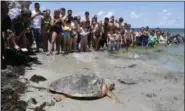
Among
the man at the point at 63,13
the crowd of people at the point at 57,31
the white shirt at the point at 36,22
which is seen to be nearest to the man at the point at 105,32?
the crowd of people at the point at 57,31

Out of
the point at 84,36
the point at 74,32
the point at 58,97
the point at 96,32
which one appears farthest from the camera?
the point at 96,32

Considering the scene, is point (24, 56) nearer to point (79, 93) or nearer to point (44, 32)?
point (44, 32)

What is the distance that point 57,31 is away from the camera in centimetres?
1293

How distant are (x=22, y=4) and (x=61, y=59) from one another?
2058 millimetres

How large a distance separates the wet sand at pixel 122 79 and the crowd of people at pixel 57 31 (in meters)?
0.61

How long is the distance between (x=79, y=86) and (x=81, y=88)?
0.28ft

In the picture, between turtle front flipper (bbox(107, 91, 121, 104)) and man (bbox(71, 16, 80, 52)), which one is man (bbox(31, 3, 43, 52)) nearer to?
man (bbox(71, 16, 80, 52))

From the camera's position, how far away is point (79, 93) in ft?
26.6

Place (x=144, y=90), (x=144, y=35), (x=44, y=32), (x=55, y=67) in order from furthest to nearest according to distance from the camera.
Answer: (x=144, y=35)
(x=44, y=32)
(x=55, y=67)
(x=144, y=90)

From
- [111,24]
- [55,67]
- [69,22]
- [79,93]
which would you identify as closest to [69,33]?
[69,22]

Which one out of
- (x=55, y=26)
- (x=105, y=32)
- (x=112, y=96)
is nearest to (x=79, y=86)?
(x=112, y=96)

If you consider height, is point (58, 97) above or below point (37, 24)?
below

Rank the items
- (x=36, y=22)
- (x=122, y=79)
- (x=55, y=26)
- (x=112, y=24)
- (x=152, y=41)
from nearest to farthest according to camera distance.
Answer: (x=122, y=79), (x=36, y=22), (x=55, y=26), (x=112, y=24), (x=152, y=41)

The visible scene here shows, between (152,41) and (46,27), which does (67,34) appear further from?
(152,41)
